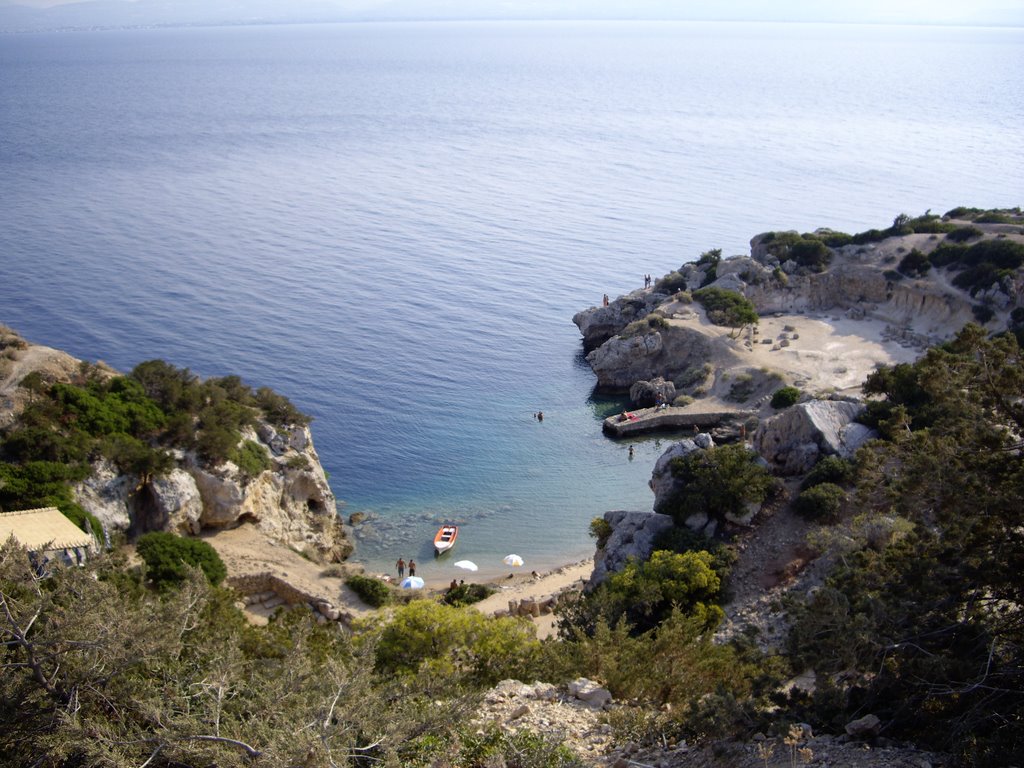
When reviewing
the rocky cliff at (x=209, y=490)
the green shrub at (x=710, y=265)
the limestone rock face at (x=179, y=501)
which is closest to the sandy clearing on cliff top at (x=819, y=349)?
the green shrub at (x=710, y=265)

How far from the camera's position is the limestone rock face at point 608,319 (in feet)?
243

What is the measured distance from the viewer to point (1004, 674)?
48.7 feet

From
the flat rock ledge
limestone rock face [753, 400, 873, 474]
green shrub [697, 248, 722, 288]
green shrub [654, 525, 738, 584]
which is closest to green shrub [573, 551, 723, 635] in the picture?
green shrub [654, 525, 738, 584]

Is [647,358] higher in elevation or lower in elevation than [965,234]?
lower

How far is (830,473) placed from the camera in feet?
110

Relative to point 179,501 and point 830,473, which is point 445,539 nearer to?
point 179,501

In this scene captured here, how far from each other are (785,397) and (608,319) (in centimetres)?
2126

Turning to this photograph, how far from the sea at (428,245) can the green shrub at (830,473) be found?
14.5 m

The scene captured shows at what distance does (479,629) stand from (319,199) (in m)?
101

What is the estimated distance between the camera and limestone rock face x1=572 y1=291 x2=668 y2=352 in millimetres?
73938

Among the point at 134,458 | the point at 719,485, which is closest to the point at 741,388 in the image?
the point at 719,485

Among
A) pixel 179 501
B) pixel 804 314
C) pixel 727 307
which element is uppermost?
pixel 727 307

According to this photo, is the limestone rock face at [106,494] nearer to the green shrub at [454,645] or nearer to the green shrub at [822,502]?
the green shrub at [454,645]

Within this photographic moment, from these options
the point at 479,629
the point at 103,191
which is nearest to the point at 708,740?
the point at 479,629
